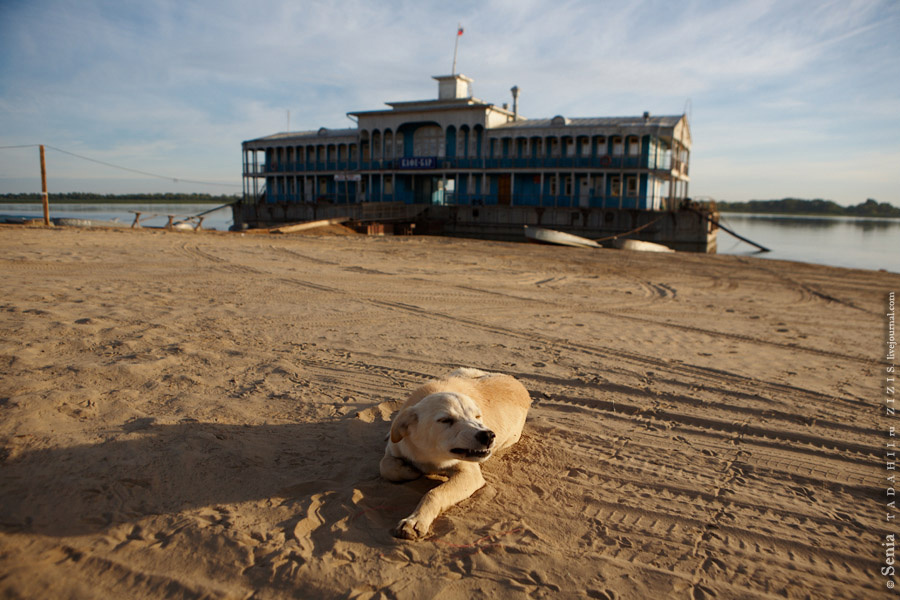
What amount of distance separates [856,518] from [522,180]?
121 ft

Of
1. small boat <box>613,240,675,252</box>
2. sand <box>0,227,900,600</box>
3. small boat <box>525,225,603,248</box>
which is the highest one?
small boat <box>525,225,603,248</box>

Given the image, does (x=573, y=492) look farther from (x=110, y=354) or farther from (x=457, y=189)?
(x=457, y=189)

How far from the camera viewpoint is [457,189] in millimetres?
40219

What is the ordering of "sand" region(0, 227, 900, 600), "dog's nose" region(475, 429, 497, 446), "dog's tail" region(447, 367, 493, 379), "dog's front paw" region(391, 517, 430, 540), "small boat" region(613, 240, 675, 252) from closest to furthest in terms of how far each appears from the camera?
"sand" region(0, 227, 900, 600)
"dog's front paw" region(391, 517, 430, 540)
"dog's nose" region(475, 429, 497, 446)
"dog's tail" region(447, 367, 493, 379)
"small boat" region(613, 240, 675, 252)

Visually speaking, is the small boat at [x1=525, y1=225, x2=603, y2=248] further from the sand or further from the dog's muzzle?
the dog's muzzle

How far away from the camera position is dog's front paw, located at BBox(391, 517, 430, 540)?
2972mm

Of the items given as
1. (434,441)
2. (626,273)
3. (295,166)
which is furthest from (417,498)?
(295,166)

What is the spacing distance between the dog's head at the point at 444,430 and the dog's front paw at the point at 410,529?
42cm

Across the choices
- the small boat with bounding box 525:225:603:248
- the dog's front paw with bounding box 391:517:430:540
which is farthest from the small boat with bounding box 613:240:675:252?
the dog's front paw with bounding box 391:517:430:540

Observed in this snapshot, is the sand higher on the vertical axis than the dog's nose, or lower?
lower

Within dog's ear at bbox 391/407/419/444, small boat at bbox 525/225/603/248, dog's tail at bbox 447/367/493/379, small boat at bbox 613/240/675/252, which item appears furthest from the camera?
small boat at bbox 613/240/675/252

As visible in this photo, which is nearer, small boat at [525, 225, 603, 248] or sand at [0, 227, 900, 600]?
sand at [0, 227, 900, 600]

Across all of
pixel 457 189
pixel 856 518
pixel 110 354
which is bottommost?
pixel 856 518

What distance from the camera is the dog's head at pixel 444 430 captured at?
10.3 ft
